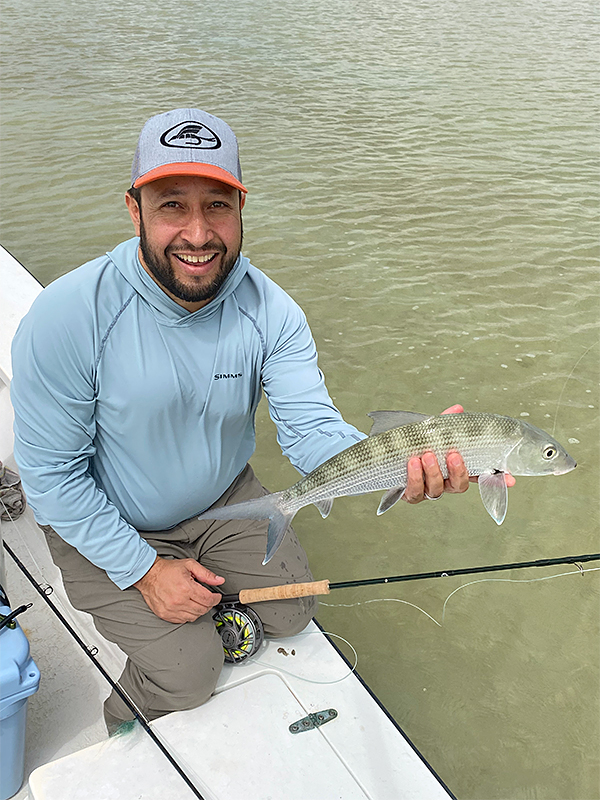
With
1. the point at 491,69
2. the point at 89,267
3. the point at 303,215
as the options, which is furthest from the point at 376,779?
the point at 491,69

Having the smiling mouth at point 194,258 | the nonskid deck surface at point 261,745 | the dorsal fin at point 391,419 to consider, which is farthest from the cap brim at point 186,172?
the nonskid deck surface at point 261,745

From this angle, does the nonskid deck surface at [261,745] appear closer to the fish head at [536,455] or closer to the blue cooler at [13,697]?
the blue cooler at [13,697]

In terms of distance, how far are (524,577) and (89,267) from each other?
279 cm

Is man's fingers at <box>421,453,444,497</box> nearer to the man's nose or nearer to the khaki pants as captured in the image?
the khaki pants

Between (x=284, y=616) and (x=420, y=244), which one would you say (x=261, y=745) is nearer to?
(x=284, y=616)

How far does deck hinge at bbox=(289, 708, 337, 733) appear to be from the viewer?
92.7 inches

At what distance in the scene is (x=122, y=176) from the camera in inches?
351

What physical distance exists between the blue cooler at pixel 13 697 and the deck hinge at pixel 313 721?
82 cm

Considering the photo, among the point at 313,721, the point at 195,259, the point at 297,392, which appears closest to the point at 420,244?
the point at 297,392

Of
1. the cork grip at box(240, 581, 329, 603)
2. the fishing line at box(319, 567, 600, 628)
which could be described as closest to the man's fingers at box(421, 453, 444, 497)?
the cork grip at box(240, 581, 329, 603)

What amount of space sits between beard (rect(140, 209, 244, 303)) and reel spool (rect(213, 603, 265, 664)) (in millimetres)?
1145

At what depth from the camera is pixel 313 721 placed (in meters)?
2.37

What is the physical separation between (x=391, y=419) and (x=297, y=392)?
54 cm

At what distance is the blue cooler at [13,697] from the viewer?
2.23m
